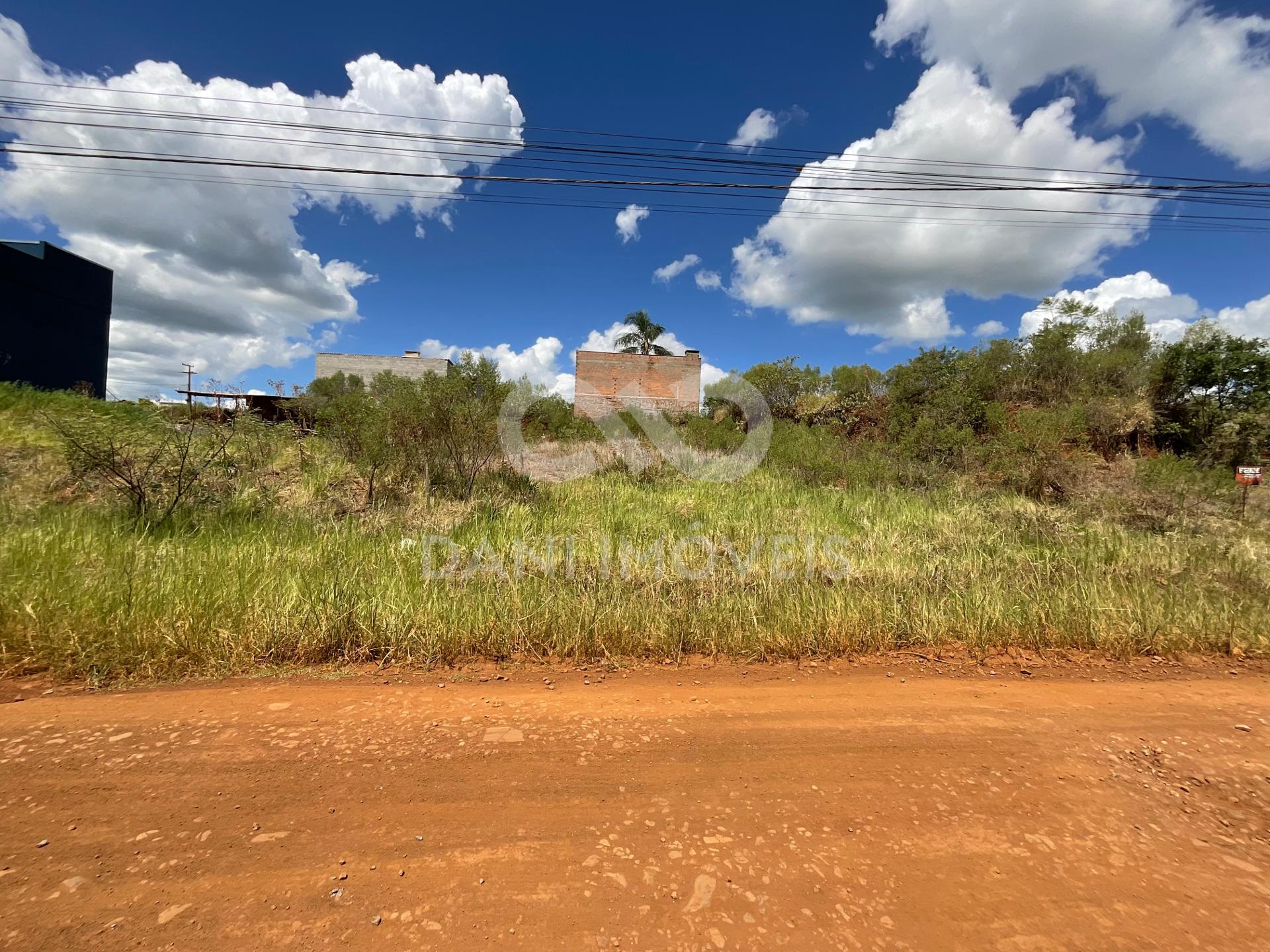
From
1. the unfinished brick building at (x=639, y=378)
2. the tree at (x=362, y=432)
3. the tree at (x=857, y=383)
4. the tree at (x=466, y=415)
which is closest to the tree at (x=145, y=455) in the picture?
the tree at (x=362, y=432)

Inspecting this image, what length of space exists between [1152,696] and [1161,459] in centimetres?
1228

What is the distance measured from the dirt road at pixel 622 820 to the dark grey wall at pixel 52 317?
2962 centimetres

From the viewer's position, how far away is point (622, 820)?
2271 millimetres

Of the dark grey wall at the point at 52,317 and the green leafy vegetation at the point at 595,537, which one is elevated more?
the dark grey wall at the point at 52,317

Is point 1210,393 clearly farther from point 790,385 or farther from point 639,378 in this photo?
point 639,378

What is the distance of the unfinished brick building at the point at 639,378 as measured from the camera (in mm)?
38094

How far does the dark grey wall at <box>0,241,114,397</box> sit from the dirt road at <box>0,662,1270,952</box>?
29.6 m

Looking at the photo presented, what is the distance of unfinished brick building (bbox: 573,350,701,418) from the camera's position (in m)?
38.1

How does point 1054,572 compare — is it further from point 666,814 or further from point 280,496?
point 280,496

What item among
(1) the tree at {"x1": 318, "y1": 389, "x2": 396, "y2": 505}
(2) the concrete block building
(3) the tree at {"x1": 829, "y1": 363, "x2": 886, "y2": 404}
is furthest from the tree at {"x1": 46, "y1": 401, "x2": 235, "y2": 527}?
(2) the concrete block building

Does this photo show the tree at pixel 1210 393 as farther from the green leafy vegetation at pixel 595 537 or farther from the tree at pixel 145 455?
the tree at pixel 145 455

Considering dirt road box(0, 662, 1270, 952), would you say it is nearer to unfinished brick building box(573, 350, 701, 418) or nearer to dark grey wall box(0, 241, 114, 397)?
dark grey wall box(0, 241, 114, 397)

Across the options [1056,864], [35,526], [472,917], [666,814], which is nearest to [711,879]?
[666,814]

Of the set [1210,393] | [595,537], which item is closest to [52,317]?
[595,537]
